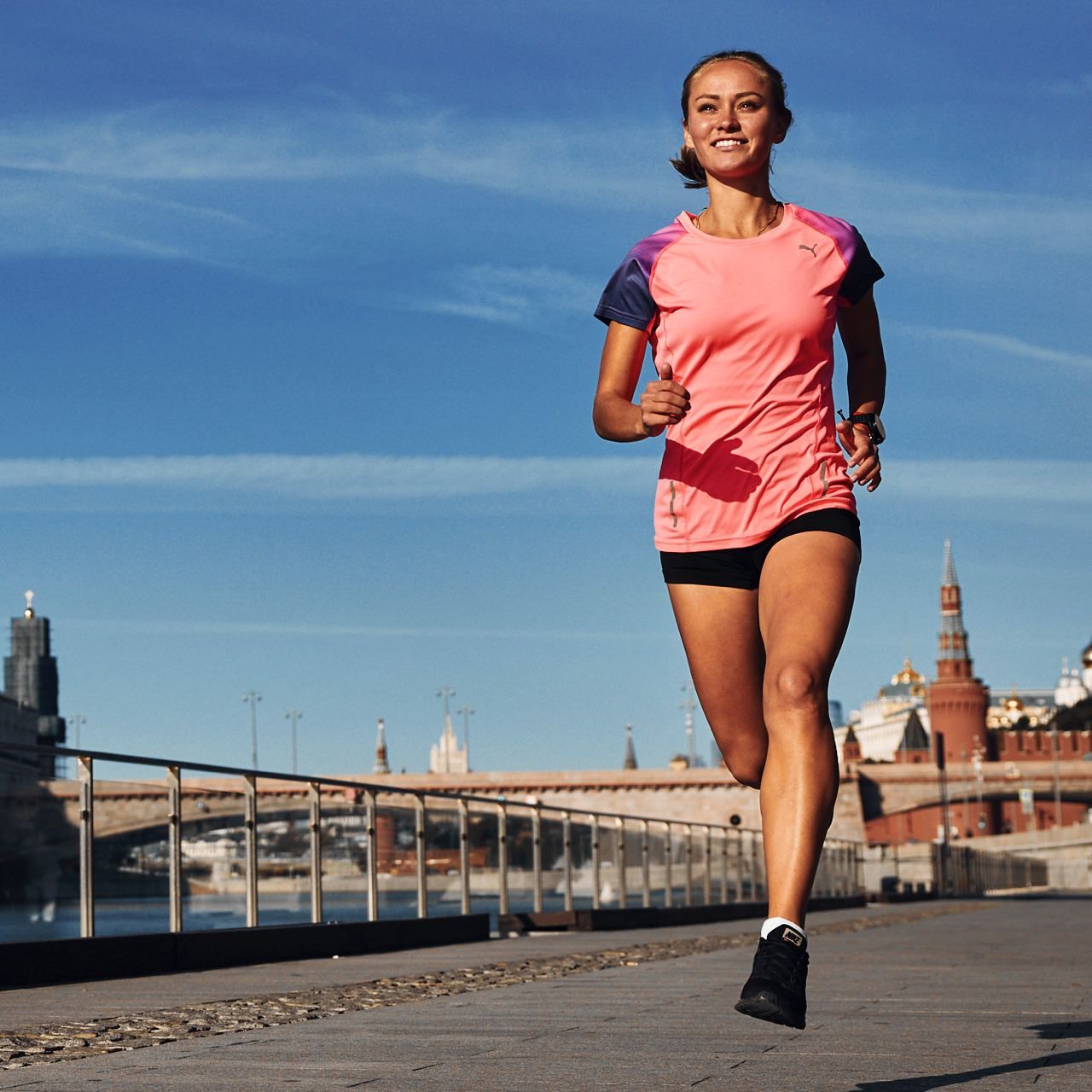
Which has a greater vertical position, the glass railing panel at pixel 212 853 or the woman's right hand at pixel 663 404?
the woman's right hand at pixel 663 404

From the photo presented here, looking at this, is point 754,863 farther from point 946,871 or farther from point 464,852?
point 946,871

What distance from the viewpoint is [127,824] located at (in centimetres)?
931

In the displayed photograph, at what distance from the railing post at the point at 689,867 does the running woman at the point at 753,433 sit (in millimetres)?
17962

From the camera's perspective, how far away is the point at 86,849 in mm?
9070

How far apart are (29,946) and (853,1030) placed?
4.07 meters

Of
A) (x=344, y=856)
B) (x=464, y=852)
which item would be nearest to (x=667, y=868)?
(x=464, y=852)

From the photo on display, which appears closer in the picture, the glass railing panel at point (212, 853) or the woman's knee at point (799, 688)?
the woman's knee at point (799, 688)

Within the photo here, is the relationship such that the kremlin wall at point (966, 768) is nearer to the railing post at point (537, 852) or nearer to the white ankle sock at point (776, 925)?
the railing post at point (537, 852)

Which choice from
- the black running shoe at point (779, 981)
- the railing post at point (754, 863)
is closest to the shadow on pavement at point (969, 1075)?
the black running shoe at point (779, 981)

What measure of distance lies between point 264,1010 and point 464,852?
8.18m

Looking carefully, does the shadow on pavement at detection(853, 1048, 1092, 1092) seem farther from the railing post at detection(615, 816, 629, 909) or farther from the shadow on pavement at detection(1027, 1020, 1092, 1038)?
the railing post at detection(615, 816, 629, 909)

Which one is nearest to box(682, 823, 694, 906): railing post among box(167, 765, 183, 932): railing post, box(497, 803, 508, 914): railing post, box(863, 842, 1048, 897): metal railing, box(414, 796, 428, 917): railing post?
box(497, 803, 508, 914): railing post

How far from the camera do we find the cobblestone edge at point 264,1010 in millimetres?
5301

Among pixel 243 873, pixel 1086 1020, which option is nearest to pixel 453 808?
pixel 243 873
